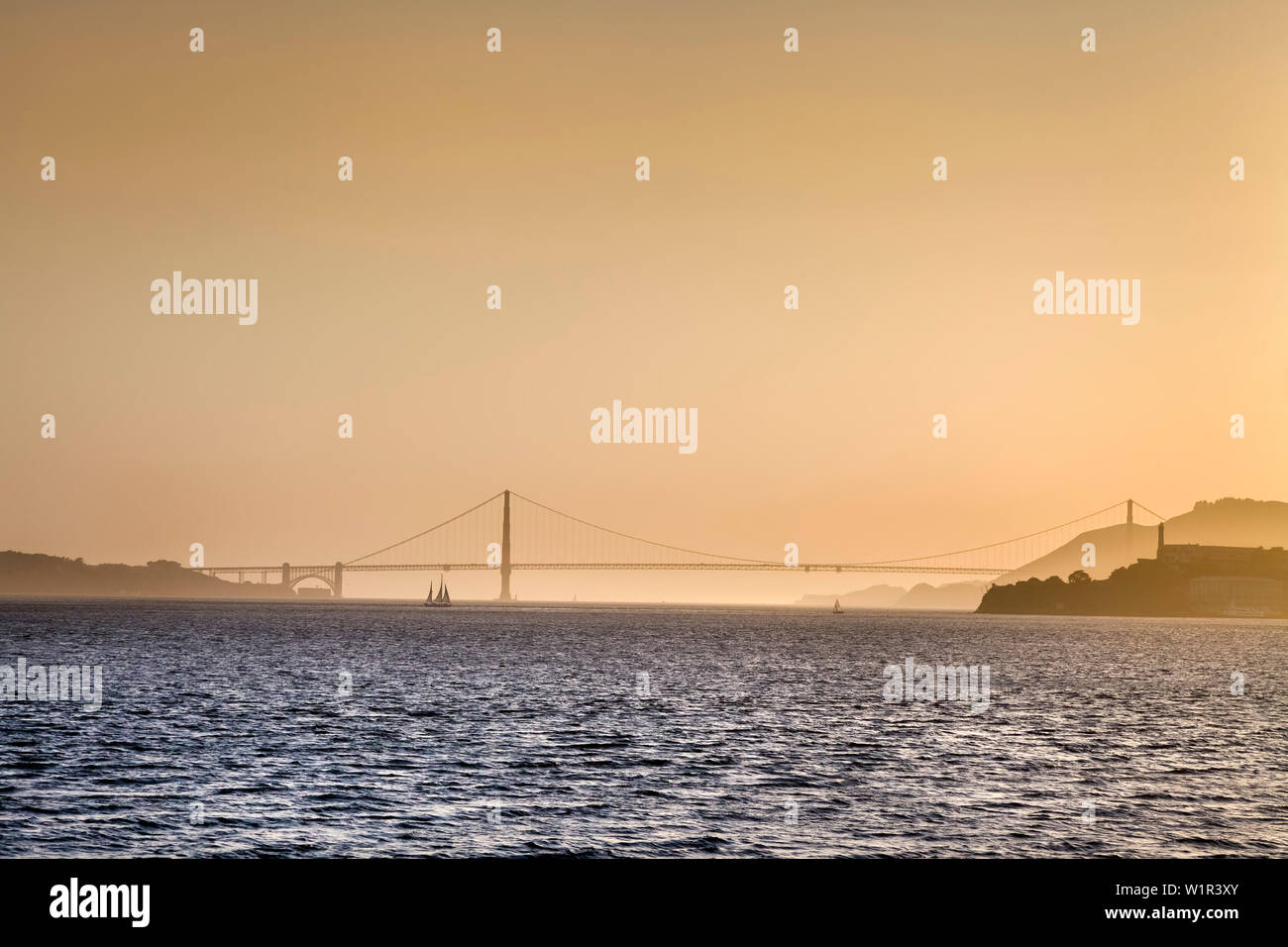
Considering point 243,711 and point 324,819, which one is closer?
point 324,819

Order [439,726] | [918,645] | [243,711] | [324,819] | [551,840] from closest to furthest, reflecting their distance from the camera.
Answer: [551,840]
[324,819]
[439,726]
[243,711]
[918,645]

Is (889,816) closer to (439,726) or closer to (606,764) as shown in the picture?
(606,764)

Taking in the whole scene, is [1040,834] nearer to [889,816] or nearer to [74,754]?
[889,816]

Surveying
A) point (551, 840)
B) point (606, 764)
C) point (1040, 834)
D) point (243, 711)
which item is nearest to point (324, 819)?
point (551, 840)
